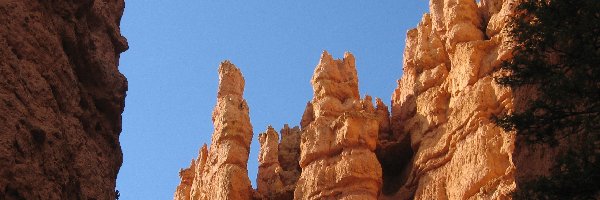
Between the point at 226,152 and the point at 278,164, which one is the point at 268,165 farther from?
the point at 226,152

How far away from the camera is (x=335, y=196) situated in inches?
1400

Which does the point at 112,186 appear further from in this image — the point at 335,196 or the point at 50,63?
the point at 335,196

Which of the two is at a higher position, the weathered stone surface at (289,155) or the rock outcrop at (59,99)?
the weathered stone surface at (289,155)

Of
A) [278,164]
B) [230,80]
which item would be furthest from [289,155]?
[230,80]

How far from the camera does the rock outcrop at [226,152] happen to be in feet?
129

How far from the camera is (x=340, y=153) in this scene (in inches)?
1471

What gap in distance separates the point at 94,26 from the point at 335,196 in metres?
19.4

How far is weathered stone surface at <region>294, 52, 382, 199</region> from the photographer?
35688mm

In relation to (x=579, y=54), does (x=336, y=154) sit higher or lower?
higher

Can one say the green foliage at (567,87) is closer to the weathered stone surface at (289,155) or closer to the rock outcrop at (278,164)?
the rock outcrop at (278,164)

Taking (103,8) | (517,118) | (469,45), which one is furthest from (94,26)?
(469,45)

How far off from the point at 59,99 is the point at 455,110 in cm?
2275

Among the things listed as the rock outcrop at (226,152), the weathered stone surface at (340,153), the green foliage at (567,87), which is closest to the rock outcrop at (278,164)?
the rock outcrop at (226,152)

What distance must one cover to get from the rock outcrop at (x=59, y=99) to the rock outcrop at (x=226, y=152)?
68.7 feet
